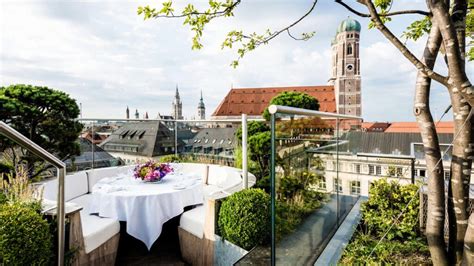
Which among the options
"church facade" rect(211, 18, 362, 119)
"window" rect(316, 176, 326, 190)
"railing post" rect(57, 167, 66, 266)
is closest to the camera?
"railing post" rect(57, 167, 66, 266)

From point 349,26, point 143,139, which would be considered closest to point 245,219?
point 143,139

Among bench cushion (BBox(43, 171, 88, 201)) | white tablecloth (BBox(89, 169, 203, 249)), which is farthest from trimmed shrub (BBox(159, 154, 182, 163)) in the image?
white tablecloth (BBox(89, 169, 203, 249))

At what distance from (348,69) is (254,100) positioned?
2111 centimetres

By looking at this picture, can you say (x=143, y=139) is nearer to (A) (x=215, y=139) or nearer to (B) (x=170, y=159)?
(B) (x=170, y=159)

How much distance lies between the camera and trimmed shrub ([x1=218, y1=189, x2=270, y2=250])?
2.29 meters

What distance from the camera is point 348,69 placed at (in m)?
51.3

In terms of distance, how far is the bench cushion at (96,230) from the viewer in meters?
2.31

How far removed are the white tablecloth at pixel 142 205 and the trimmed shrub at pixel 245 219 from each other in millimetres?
796

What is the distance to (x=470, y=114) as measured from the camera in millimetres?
1447

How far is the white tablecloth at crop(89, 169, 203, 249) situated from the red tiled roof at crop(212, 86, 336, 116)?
3964cm

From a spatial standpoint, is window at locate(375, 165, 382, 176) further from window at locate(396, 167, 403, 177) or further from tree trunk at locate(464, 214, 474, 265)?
tree trunk at locate(464, 214, 474, 265)

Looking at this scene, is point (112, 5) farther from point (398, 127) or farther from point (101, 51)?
point (398, 127)

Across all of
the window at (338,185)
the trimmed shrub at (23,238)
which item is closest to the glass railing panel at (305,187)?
the window at (338,185)

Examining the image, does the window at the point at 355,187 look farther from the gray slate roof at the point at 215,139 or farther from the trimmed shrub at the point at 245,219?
the gray slate roof at the point at 215,139
